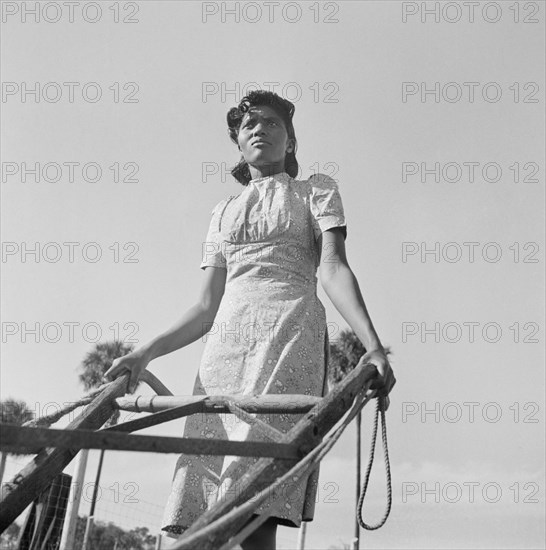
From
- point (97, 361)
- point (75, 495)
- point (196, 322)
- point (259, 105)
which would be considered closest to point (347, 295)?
point (196, 322)

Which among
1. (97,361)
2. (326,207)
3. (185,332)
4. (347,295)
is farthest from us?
(97,361)

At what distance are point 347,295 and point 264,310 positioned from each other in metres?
0.35

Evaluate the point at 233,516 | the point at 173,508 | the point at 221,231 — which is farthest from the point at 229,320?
the point at 233,516

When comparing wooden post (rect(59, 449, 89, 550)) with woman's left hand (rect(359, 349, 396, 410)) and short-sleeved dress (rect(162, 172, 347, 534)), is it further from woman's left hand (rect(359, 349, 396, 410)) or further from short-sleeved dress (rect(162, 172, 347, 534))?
woman's left hand (rect(359, 349, 396, 410))

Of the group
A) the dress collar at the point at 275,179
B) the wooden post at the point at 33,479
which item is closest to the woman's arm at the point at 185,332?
the wooden post at the point at 33,479

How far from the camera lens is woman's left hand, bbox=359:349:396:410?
8.71 feet

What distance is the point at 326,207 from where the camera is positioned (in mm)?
3287

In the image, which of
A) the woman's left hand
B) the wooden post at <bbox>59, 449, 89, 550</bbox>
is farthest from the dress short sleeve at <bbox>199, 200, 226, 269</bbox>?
the wooden post at <bbox>59, 449, 89, 550</bbox>

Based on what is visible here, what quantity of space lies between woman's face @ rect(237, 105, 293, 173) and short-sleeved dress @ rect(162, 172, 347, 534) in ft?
0.37

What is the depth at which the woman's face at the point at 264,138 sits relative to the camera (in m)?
3.62

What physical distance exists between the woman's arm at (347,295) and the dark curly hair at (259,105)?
674 mm

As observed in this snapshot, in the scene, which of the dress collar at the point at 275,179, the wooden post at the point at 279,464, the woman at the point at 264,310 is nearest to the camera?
the wooden post at the point at 279,464

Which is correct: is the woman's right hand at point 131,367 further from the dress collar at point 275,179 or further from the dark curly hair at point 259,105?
the dark curly hair at point 259,105

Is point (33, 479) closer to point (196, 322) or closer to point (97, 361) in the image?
point (196, 322)
